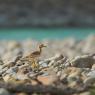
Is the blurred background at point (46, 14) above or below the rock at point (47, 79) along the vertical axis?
above

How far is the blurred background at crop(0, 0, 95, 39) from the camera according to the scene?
23750 millimetres

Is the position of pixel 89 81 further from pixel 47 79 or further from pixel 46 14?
pixel 46 14

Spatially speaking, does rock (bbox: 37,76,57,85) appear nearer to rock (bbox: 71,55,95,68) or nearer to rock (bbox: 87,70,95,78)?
rock (bbox: 87,70,95,78)

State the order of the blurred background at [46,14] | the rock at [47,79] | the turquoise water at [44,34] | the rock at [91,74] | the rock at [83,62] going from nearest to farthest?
the rock at [47,79]
the rock at [91,74]
the rock at [83,62]
the turquoise water at [44,34]
the blurred background at [46,14]

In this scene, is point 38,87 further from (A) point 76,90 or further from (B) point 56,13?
(B) point 56,13

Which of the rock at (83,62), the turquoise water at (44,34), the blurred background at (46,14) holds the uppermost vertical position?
the blurred background at (46,14)

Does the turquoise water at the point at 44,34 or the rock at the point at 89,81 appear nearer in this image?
the rock at the point at 89,81

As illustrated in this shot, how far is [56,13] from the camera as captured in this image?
82.3ft

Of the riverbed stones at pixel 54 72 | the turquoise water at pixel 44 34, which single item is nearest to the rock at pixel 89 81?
the riverbed stones at pixel 54 72

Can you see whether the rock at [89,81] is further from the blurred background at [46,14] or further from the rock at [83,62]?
the blurred background at [46,14]

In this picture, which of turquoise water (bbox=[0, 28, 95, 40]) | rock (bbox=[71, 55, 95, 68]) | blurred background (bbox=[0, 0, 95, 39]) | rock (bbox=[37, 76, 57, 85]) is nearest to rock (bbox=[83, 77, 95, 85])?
rock (bbox=[37, 76, 57, 85])

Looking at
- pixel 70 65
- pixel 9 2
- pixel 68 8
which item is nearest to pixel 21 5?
pixel 9 2

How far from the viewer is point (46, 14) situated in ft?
82.0

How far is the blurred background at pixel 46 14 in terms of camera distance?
23.8 metres
